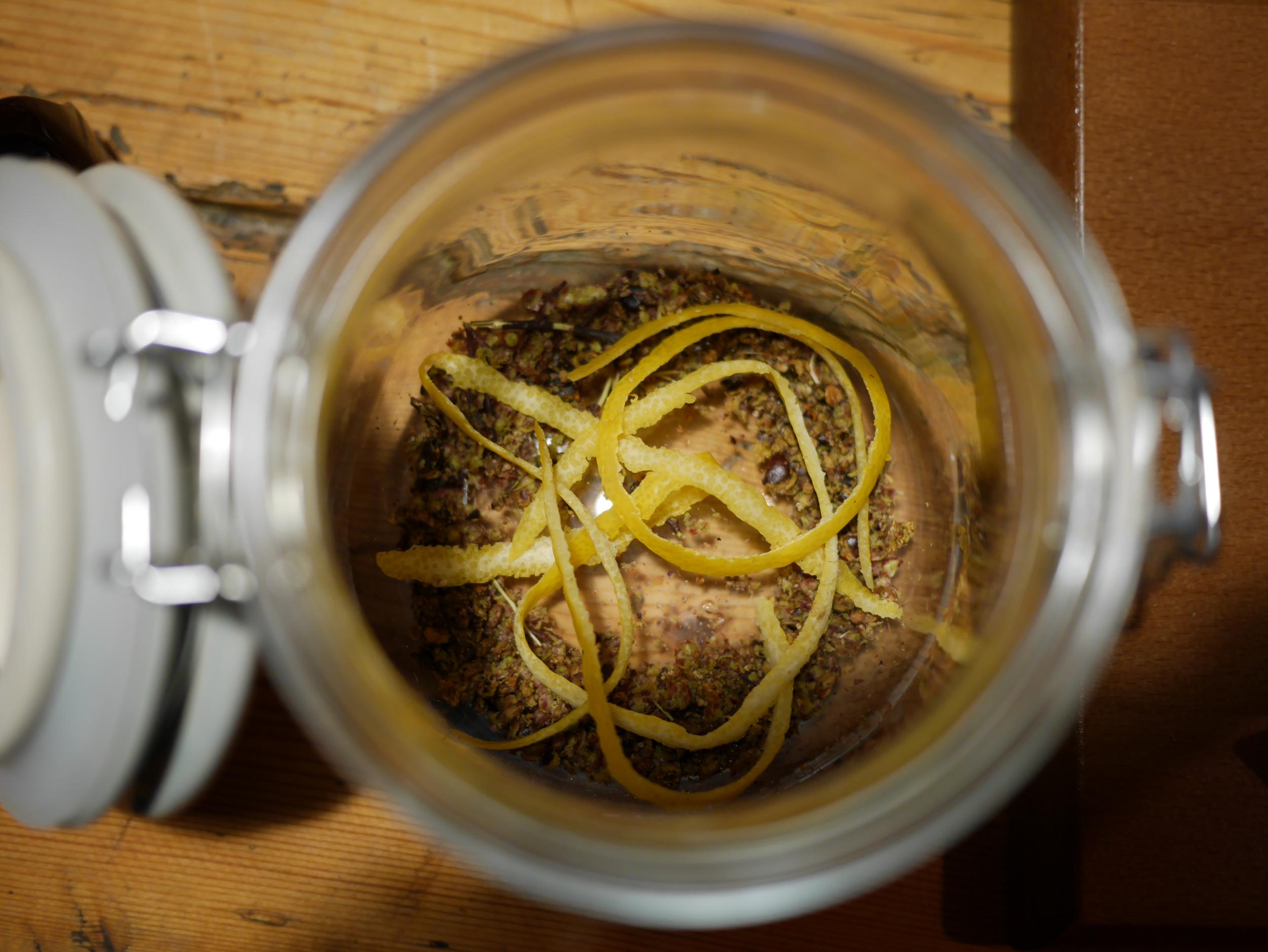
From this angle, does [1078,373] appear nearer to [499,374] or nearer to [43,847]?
[499,374]

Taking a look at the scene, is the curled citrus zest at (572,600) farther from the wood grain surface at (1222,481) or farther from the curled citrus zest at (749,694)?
the wood grain surface at (1222,481)

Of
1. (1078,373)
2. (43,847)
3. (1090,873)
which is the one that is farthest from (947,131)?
(43,847)

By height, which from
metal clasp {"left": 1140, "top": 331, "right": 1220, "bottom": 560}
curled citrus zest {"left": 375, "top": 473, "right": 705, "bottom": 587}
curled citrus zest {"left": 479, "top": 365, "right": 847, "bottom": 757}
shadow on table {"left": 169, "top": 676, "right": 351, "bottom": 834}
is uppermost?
metal clasp {"left": 1140, "top": 331, "right": 1220, "bottom": 560}

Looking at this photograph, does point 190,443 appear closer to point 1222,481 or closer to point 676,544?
point 676,544

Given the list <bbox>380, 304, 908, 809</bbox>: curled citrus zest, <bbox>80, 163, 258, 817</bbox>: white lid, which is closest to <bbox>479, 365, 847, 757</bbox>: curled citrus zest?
<bbox>380, 304, 908, 809</bbox>: curled citrus zest

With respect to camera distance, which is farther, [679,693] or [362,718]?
[679,693]

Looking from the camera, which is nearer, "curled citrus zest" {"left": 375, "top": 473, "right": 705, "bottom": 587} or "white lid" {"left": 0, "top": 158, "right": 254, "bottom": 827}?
"white lid" {"left": 0, "top": 158, "right": 254, "bottom": 827}

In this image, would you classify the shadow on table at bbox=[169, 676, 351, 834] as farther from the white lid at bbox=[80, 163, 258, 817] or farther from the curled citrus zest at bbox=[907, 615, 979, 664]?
the curled citrus zest at bbox=[907, 615, 979, 664]

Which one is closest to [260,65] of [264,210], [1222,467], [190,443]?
[264,210]
